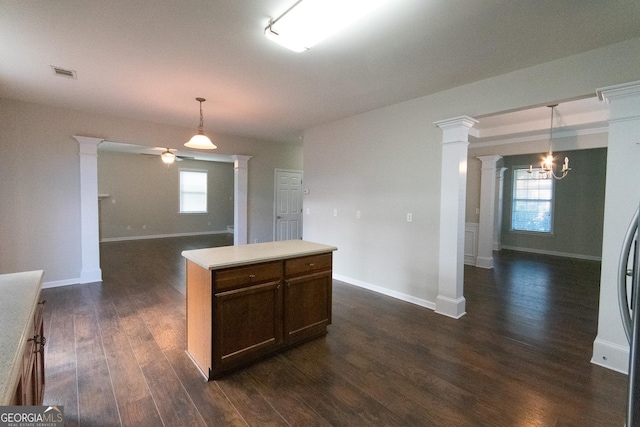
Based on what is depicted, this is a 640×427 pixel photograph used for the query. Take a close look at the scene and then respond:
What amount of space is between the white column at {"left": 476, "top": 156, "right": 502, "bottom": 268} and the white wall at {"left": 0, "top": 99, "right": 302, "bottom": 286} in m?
6.42

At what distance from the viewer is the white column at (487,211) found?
5703 millimetres

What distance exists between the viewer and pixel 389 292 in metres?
4.07

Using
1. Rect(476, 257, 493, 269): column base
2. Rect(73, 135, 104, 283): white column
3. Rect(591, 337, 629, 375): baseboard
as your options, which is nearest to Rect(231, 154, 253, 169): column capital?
Rect(73, 135, 104, 283): white column

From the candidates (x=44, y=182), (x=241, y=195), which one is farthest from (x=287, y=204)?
(x=44, y=182)

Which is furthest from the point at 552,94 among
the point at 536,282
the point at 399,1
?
the point at 536,282

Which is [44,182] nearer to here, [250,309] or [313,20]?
Result: [250,309]

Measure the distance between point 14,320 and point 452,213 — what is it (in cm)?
353

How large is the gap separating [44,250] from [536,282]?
7697 mm

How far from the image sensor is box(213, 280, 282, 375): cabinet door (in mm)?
2141

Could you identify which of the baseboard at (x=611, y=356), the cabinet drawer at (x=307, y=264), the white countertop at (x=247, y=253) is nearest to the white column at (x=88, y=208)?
the white countertop at (x=247, y=253)

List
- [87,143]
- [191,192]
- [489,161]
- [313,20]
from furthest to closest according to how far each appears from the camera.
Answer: [191,192] < [489,161] < [87,143] < [313,20]

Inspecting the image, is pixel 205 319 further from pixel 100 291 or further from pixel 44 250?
pixel 44 250

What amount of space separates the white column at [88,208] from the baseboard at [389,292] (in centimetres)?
385

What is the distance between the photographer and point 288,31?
6.67 feet
